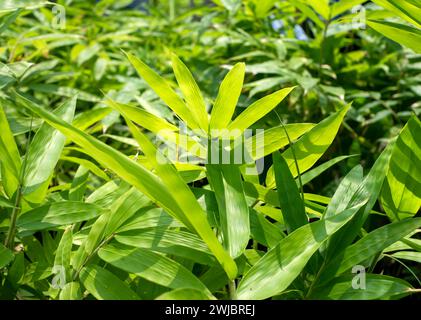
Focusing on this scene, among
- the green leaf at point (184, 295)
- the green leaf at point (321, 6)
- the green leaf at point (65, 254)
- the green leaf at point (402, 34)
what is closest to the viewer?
the green leaf at point (184, 295)

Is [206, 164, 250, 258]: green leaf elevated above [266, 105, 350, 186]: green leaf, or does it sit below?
below

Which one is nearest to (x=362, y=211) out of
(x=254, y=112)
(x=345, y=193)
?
(x=345, y=193)

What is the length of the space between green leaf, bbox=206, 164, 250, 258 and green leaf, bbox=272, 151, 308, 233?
52mm

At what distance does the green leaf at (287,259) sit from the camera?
487mm

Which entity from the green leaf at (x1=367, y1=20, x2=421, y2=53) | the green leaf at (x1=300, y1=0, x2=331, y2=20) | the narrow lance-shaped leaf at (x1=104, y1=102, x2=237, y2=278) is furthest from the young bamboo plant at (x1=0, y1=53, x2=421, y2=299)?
the green leaf at (x1=300, y1=0, x2=331, y2=20)

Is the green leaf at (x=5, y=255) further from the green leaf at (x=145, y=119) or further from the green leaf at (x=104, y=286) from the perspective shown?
the green leaf at (x=145, y=119)

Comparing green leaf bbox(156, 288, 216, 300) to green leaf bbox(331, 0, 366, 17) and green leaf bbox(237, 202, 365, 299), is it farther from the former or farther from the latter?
green leaf bbox(331, 0, 366, 17)

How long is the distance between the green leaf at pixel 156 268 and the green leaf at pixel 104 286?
0.06ft

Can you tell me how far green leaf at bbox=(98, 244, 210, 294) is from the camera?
0.49 m

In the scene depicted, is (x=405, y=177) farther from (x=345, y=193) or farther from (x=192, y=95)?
(x=192, y=95)

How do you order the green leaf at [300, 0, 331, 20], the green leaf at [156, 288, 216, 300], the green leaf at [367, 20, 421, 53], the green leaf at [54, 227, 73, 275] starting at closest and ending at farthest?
1. the green leaf at [156, 288, 216, 300]
2. the green leaf at [54, 227, 73, 275]
3. the green leaf at [367, 20, 421, 53]
4. the green leaf at [300, 0, 331, 20]

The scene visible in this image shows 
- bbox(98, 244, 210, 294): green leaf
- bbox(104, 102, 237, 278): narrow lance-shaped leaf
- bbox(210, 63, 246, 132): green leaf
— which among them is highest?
bbox(210, 63, 246, 132): green leaf

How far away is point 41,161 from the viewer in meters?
0.60

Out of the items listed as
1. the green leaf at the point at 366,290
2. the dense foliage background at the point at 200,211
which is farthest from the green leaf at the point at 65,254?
the green leaf at the point at 366,290
